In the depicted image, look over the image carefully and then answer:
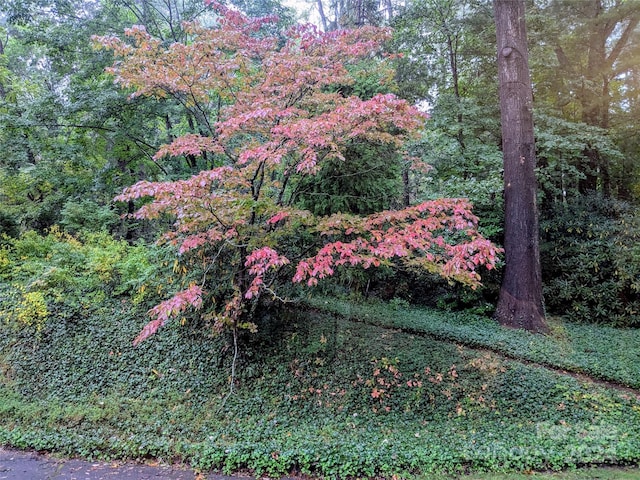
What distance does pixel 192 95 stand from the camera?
4.56m

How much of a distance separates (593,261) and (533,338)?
2414 millimetres

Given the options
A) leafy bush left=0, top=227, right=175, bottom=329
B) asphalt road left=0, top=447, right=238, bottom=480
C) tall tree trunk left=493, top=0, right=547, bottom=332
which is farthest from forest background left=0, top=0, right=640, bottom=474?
tall tree trunk left=493, top=0, right=547, bottom=332

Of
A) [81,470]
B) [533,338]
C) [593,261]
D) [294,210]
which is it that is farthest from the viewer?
[593,261]

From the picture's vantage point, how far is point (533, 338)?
552 cm

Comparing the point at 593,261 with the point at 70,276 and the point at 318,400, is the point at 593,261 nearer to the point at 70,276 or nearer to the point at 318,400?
the point at 318,400

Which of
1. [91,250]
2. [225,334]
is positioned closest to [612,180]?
[225,334]

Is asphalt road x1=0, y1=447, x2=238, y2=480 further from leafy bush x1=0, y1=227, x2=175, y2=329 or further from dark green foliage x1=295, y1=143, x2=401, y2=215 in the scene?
dark green foliage x1=295, y1=143, x2=401, y2=215

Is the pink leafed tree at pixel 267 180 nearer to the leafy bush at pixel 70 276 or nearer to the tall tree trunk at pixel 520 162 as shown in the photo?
the leafy bush at pixel 70 276

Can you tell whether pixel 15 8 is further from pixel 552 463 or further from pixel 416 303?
pixel 552 463

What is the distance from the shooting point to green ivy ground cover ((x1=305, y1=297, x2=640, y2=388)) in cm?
473

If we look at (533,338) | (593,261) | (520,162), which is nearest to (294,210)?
(520,162)

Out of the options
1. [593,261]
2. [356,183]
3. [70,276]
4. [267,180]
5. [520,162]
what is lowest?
[70,276]

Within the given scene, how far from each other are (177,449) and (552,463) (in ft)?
11.7

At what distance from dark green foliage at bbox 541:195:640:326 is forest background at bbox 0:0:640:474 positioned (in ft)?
0.12
